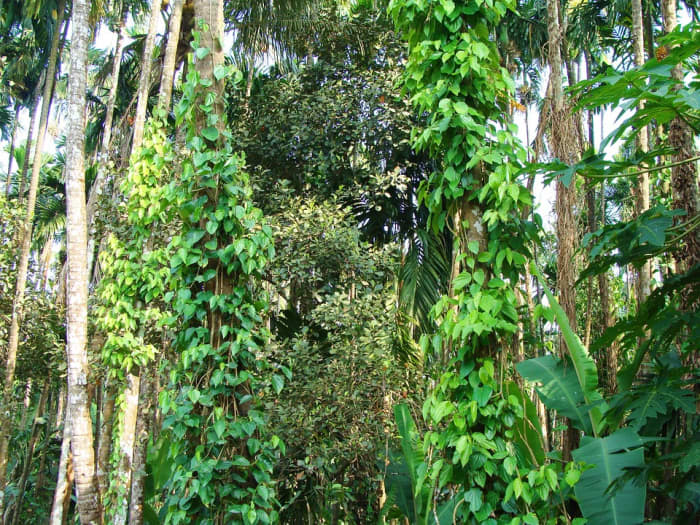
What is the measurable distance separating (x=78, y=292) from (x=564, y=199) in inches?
187

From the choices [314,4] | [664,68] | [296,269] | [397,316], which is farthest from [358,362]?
[314,4]

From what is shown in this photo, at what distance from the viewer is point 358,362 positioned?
6527mm

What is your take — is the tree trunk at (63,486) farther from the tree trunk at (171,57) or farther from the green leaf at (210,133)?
the green leaf at (210,133)

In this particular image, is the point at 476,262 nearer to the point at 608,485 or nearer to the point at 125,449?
the point at 608,485

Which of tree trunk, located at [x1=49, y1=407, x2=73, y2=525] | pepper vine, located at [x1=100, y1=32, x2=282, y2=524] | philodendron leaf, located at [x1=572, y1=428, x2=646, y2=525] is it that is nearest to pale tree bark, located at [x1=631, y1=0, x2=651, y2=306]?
philodendron leaf, located at [x1=572, y1=428, x2=646, y2=525]

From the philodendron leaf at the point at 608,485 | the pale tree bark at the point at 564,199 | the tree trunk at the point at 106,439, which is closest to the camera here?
the philodendron leaf at the point at 608,485

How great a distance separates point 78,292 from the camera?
6055 millimetres

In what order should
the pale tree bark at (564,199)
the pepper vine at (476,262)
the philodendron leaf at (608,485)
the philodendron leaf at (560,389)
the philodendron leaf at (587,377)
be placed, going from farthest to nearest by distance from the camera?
1. the pale tree bark at (564,199)
2. the philodendron leaf at (560,389)
3. the philodendron leaf at (587,377)
4. the philodendron leaf at (608,485)
5. the pepper vine at (476,262)

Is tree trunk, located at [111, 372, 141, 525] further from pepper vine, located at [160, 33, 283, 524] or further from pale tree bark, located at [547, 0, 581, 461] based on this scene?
pale tree bark, located at [547, 0, 581, 461]

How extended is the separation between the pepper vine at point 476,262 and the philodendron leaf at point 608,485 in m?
0.26

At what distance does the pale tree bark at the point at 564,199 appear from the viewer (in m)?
5.13

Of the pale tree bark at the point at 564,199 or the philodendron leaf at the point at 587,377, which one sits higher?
the pale tree bark at the point at 564,199

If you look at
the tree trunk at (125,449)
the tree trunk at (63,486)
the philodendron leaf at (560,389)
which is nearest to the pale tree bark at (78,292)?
the tree trunk at (125,449)

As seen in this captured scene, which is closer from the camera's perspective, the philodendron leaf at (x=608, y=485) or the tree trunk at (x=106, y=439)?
the philodendron leaf at (x=608, y=485)
